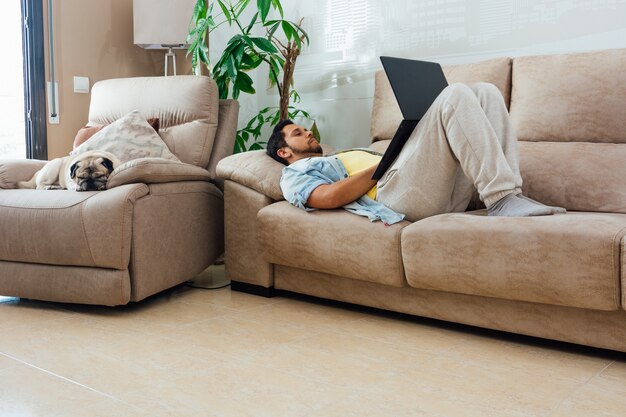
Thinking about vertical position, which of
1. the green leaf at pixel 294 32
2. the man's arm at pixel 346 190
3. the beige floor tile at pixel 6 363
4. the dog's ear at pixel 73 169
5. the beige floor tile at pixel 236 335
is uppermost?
the green leaf at pixel 294 32

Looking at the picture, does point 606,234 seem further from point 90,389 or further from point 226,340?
point 90,389

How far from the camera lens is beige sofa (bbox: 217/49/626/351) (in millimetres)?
1914

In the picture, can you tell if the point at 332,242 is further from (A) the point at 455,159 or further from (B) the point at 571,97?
(B) the point at 571,97

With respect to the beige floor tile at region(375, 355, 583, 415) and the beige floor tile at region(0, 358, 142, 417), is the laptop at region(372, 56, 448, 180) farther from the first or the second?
the beige floor tile at region(0, 358, 142, 417)

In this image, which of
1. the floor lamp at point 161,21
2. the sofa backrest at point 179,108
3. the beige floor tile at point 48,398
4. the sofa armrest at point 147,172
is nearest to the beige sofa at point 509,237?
the sofa armrest at point 147,172

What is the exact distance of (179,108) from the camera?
10.8 ft

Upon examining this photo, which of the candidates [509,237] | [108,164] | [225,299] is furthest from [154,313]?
[509,237]

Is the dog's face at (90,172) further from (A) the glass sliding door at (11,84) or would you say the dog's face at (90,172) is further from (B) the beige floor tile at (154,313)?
(A) the glass sliding door at (11,84)

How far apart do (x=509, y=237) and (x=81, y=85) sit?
10.0 ft

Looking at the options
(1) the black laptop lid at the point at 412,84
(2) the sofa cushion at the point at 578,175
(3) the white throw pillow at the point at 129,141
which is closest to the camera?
(1) the black laptop lid at the point at 412,84

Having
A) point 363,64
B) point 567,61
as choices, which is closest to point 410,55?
point 363,64

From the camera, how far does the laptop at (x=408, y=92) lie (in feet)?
7.58

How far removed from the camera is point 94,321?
2.45m

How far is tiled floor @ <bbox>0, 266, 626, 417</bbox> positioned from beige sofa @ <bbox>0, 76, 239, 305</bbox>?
0.39ft
